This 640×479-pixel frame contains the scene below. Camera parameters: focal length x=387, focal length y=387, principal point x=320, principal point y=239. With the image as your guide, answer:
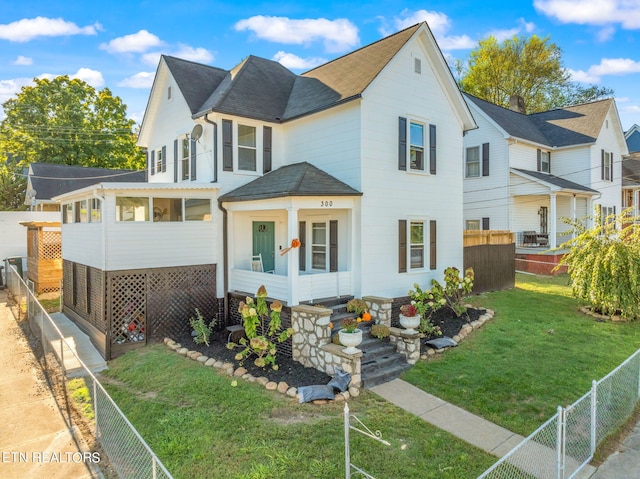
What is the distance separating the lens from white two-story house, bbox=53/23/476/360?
993 centimetres

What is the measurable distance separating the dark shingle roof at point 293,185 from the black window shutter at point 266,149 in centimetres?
35

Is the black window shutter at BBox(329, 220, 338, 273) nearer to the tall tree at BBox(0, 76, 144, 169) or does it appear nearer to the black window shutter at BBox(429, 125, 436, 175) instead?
the black window shutter at BBox(429, 125, 436, 175)

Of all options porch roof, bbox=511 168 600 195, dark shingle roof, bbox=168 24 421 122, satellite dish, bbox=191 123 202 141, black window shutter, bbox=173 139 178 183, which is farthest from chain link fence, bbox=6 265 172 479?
porch roof, bbox=511 168 600 195

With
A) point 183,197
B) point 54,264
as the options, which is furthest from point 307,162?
point 54,264

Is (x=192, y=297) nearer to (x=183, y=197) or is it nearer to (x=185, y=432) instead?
(x=183, y=197)

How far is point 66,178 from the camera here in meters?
27.6

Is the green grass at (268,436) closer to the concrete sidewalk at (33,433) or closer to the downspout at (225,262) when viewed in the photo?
the concrete sidewalk at (33,433)

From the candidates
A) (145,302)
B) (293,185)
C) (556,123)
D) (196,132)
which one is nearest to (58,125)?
(196,132)

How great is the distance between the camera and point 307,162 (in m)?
11.6

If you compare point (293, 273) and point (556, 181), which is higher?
point (556, 181)

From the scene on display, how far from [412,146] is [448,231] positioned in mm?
3093

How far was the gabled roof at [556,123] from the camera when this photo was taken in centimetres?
2110

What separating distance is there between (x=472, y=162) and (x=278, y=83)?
41.3 feet

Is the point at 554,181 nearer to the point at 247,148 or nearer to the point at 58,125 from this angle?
the point at 247,148
